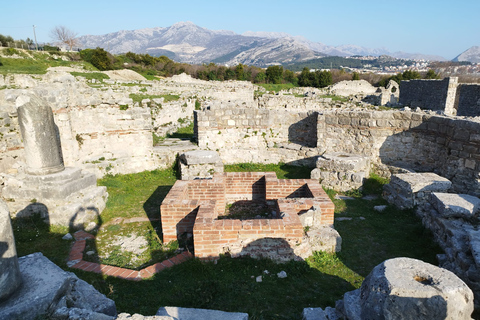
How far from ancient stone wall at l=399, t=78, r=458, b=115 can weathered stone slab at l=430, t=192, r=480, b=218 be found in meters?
18.6

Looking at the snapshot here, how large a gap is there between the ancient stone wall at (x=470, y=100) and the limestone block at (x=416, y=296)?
784 inches

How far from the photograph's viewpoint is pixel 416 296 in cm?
240

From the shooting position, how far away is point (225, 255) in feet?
15.6

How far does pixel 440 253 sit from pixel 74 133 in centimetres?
936

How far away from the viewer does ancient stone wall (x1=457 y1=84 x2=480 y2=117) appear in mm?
17998

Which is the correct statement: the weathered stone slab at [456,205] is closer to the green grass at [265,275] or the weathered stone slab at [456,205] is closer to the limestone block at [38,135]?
the green grass at [265,275]

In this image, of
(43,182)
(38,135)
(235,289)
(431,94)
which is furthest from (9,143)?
(431,94)

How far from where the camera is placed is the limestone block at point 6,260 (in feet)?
8.73

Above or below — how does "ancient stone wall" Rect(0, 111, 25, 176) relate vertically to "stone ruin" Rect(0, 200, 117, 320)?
above

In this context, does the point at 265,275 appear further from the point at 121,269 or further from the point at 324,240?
the point at 121,269

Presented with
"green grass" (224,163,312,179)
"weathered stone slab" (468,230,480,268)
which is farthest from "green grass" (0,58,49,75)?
"weathered stone slab" (468,230,480,268)

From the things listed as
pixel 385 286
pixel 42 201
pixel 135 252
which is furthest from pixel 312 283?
pixel 42 201

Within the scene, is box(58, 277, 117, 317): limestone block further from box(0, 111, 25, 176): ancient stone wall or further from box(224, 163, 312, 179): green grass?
box(224, 163, 312, 179): green grass

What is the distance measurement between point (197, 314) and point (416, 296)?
2283 millimetres
